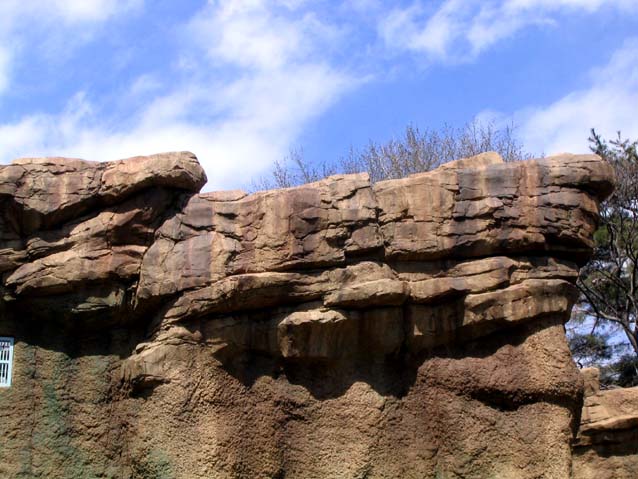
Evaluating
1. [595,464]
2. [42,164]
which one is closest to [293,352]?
[42,164]

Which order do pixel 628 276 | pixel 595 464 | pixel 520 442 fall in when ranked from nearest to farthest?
1. pixel 520 442
2. pixel 595 464
3. pixel 628 276

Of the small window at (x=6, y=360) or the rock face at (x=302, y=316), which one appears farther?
the small window at (x=6, y=360)

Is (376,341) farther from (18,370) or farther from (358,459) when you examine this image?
(18,370)

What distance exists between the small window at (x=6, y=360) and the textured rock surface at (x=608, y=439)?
7748 mm

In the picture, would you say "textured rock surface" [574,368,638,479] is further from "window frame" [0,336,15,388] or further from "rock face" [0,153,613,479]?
"window frame" [0,336,15,388]

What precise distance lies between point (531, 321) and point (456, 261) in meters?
1.01

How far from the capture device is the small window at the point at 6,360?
388 inches

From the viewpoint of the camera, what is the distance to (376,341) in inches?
389

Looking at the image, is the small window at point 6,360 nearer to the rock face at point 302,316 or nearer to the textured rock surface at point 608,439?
the rock face at point 302,316

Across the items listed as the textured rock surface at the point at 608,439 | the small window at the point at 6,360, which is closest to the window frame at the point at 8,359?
the small window at the point at 6,360

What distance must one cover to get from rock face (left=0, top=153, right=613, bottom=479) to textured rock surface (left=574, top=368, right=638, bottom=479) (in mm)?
3367

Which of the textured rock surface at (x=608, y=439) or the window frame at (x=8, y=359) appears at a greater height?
the window frame at (x=8, y=359)

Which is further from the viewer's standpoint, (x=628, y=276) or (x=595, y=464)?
(x=628, y=276)

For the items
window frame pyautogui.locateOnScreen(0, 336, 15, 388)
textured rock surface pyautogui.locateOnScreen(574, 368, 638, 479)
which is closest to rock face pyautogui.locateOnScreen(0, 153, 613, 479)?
window frame pyautogui.locateOnScreen(0, 336, 15, 388)
